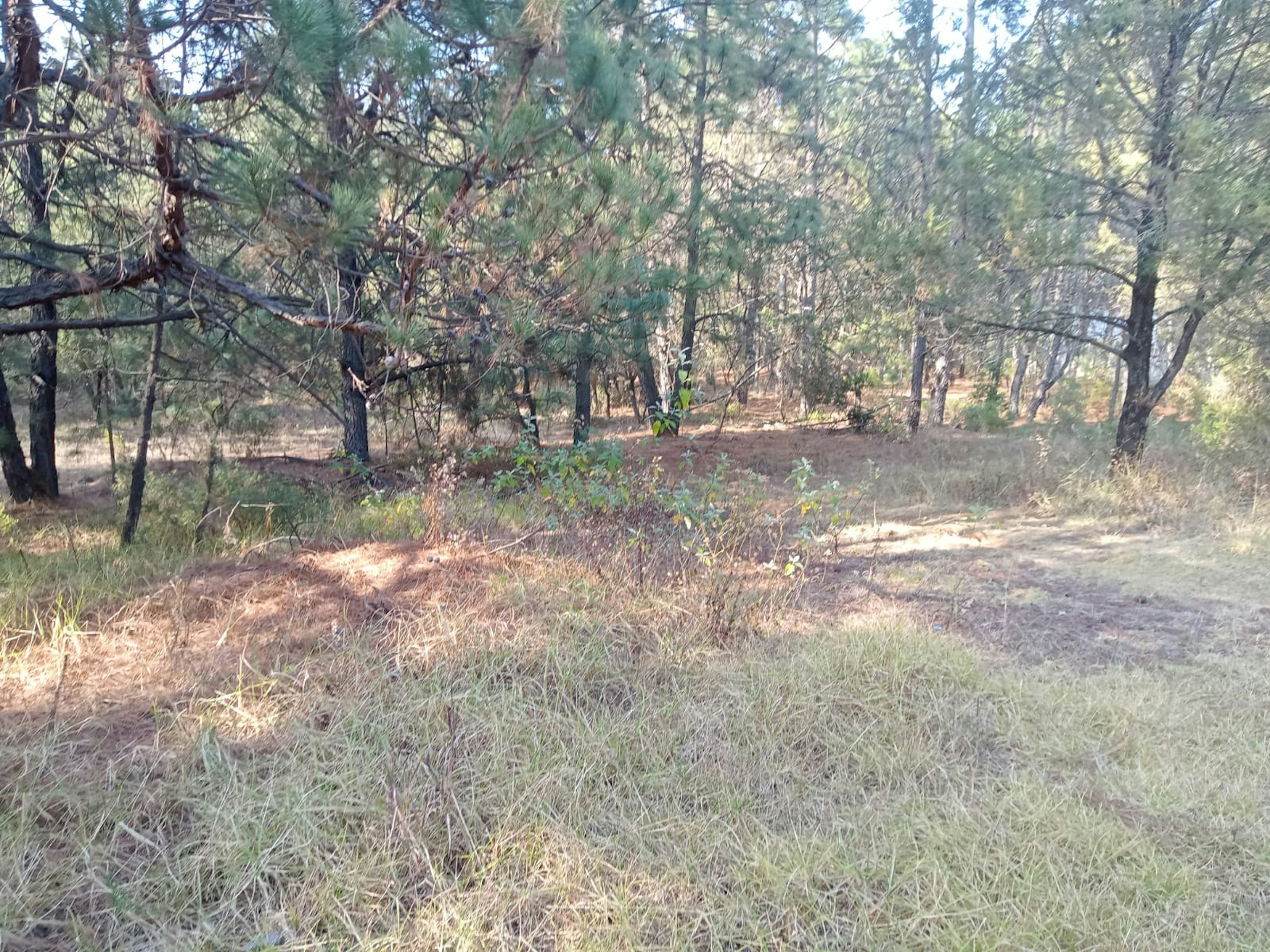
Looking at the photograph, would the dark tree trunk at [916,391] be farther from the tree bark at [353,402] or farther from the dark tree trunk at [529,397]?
the tree bark at [353,402]

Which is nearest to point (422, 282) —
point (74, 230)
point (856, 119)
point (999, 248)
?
point (74, 230)

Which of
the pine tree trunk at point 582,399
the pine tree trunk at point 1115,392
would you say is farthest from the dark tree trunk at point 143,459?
the pine tree trunk at point 1115,392

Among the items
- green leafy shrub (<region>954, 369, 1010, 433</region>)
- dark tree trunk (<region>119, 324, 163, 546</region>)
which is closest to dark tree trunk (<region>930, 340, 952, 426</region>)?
green leafy shrub (<region>954, 369, 1010, 433</region>)

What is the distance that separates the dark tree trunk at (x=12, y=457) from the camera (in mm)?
8656

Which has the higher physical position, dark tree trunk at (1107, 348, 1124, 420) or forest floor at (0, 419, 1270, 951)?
dark tree trunk at (1107, 348, 1124, 420)

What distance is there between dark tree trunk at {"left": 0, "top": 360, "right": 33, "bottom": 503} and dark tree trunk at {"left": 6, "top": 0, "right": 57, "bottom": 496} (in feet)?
0.40

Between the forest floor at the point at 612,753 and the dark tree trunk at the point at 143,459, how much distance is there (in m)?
1.34

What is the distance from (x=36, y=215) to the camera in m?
5.64

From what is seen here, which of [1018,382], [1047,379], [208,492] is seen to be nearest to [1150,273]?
[208,492]

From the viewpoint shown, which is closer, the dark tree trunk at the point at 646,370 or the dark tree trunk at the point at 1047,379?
the dark tree trunk at the point at 646,370

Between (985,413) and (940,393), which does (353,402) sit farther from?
(985,413)

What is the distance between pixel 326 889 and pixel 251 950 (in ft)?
0.82

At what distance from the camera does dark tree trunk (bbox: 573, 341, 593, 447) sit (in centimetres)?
1216

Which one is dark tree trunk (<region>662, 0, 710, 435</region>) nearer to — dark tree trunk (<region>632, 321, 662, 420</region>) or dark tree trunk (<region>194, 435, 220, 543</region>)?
dark tree trunk (<region>632, 321, 662, 420</region>)
